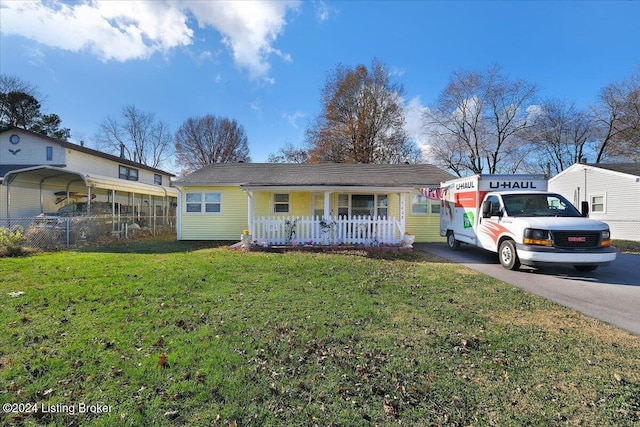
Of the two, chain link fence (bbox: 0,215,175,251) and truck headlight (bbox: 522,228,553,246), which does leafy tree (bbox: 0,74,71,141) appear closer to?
chain link fence (bbox: 0,215,175,251)

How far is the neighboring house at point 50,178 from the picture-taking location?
17078 mm

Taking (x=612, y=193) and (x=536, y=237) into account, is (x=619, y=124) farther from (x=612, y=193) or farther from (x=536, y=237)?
(x=536, y=237)

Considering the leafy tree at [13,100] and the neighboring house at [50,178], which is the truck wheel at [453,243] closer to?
the neighboring house at [50,178]

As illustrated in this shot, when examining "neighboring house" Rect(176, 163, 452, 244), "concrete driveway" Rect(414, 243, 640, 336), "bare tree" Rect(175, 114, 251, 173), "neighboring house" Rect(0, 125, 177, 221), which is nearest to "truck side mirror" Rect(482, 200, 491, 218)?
"concrete driveway" Rect(414, 243, 640, 336)

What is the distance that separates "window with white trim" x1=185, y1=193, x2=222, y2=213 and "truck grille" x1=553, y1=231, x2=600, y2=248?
12.8 metres

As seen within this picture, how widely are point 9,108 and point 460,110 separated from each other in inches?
1851

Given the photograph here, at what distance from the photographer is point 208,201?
1449 cm

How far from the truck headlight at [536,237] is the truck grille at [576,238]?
0.60 ft

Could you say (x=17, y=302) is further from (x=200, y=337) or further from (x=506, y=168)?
(x=506, y=168)

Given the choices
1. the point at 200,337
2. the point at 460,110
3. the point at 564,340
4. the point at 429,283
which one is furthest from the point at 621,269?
the point at 460,110

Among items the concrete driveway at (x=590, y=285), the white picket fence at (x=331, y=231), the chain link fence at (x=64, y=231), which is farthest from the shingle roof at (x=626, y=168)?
the chain link fence at (x=64, y=231)

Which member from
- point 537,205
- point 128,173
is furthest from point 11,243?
point 128,173

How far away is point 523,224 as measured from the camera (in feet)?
24.8

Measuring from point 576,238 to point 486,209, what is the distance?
242 centimetres
